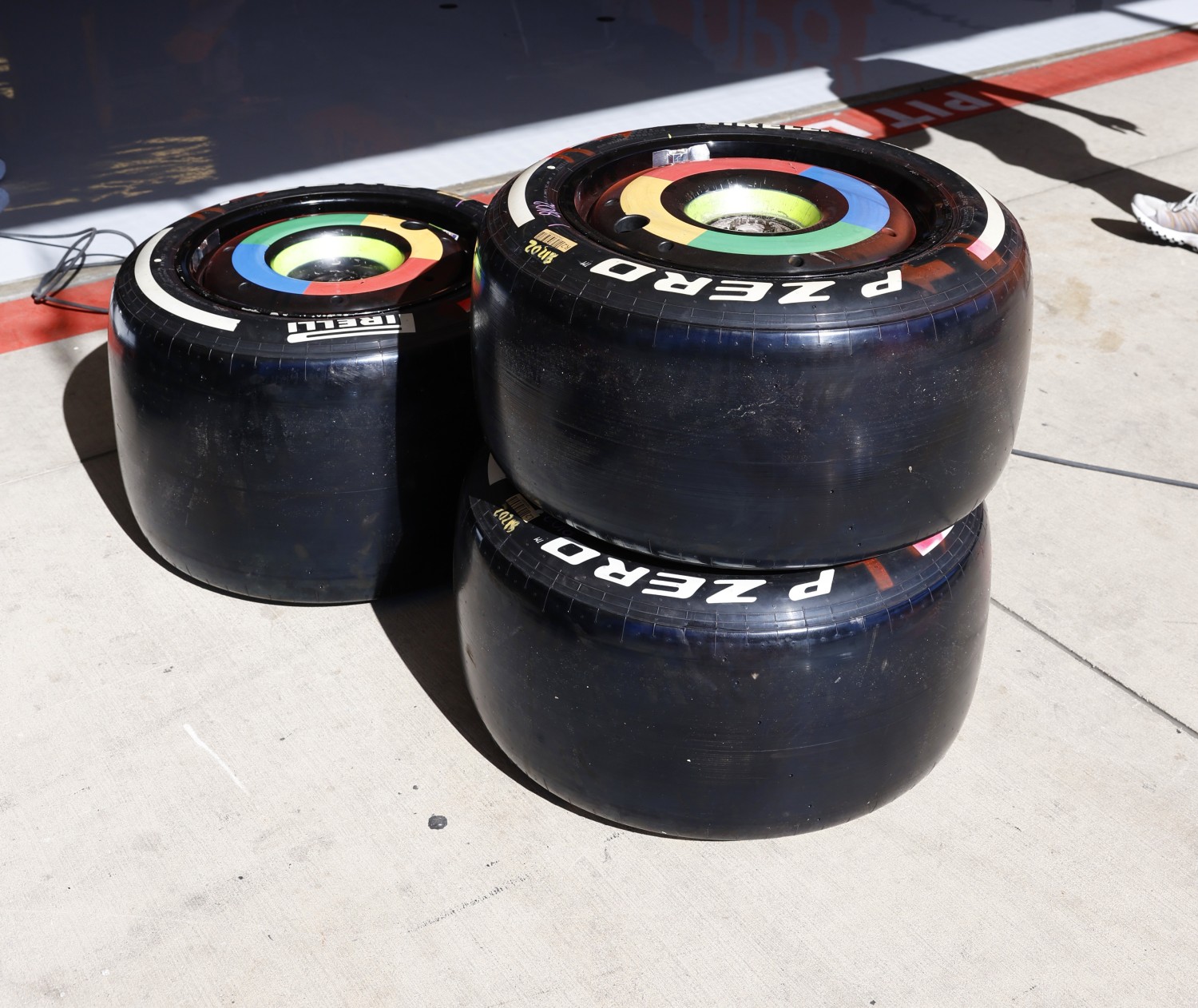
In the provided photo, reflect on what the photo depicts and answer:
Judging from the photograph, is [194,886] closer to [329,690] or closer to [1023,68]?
[329,690]

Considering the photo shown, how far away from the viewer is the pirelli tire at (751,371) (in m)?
1.94

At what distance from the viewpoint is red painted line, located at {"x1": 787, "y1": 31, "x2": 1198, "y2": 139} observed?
6469mm

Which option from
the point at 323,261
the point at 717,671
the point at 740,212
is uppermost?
the point at 740,212

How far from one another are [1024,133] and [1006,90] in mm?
847

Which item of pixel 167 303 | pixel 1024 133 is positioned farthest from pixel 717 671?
pixel 1024 133

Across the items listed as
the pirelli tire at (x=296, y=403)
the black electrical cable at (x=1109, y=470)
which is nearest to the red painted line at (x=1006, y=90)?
the pirelli tire at (x=296, y=403)

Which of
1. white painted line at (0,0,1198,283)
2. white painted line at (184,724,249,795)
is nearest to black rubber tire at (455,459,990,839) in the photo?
white painted line at (184,724,249,795)

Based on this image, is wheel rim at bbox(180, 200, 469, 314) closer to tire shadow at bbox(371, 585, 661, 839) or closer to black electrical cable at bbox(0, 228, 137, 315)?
tire shadow at bbox(371, 585, 661, 839)

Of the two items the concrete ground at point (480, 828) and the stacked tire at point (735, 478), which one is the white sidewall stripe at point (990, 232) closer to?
the stacked tire at point (735, 478)

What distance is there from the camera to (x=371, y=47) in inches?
314

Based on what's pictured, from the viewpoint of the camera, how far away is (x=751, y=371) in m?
1.92

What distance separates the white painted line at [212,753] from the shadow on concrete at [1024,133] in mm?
4507

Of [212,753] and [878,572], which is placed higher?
[878,572]

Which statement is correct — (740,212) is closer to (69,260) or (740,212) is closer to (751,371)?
(751,371)
